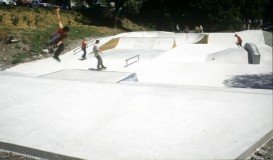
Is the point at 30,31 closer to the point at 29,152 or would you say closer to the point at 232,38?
the point at 232,38

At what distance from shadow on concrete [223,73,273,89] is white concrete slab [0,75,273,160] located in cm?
388

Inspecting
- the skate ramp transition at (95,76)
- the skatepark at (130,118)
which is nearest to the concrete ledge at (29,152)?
the skatepark at (130,118)

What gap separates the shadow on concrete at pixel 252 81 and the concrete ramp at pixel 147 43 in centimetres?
1098

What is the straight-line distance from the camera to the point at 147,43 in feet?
87.5

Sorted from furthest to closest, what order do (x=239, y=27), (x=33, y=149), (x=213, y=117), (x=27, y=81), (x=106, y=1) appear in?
(x=239, y=27) < (x=106, y=1) < (x=27, y=81) < (x=213, y=117) < (x=33, y=149)

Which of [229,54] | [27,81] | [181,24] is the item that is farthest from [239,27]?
[27,81]

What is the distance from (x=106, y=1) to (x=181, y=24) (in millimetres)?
15227

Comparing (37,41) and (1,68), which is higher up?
(37,41)

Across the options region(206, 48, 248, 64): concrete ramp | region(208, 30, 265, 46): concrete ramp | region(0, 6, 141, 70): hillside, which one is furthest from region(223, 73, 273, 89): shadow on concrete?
region(0, 6, 141, 70): hillside

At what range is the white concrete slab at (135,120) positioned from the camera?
641 centimetres

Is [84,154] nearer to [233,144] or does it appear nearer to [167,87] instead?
[233,144]

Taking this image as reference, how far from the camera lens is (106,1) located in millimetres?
34594

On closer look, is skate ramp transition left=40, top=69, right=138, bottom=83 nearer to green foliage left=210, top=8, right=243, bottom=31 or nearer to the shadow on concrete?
the shadow on concrete

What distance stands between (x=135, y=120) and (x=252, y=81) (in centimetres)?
827
